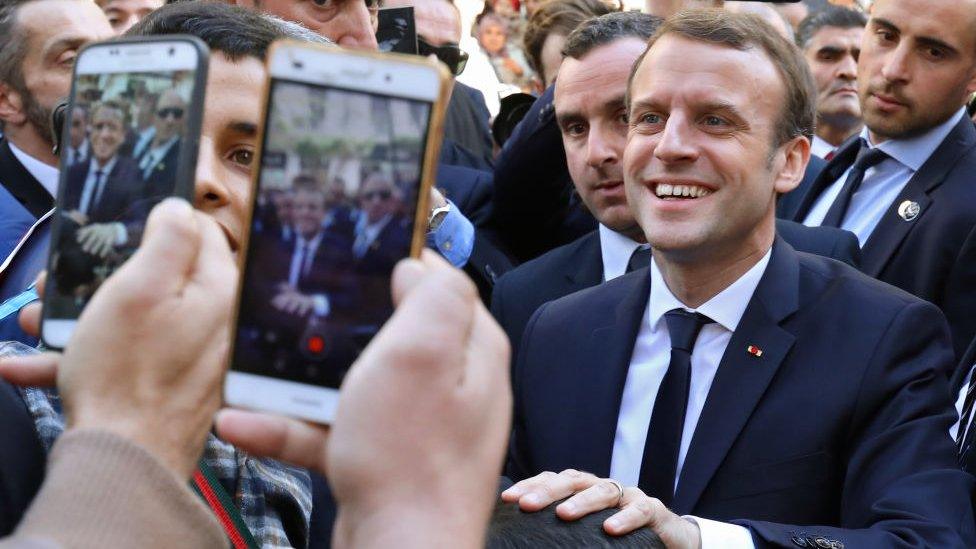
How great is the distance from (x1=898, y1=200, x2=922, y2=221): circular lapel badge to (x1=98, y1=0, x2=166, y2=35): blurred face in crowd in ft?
10.8

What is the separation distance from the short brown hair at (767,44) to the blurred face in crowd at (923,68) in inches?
43.8

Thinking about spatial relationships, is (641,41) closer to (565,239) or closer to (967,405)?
(565,239)

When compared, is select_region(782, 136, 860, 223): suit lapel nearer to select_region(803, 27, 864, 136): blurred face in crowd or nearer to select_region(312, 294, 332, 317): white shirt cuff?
select_region(803, 27, 864, 136): blurred face in crowd

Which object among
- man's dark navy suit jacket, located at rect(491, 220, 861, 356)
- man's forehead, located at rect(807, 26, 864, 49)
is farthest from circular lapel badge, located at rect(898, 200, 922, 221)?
man's forehead, located at rect(807, 26, 864, 49)

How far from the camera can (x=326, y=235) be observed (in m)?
1.36

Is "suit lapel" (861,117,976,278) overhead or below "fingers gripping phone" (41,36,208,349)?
below

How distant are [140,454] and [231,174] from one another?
3.53 ft

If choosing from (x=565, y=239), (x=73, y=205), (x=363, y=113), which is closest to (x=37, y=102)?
(x=565, y=239)

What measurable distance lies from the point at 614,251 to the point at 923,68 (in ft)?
4.66

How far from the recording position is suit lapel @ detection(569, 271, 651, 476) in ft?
10.2

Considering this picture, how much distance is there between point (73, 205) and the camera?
1.60 meters

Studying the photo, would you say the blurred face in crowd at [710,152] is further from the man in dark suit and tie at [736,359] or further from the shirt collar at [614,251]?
the shirt collar at [614,251]

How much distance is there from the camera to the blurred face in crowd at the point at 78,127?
1632mm

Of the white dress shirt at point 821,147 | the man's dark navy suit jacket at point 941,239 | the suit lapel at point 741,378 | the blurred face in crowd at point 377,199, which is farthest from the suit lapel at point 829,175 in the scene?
the blurred face in crowd at point 377,199
